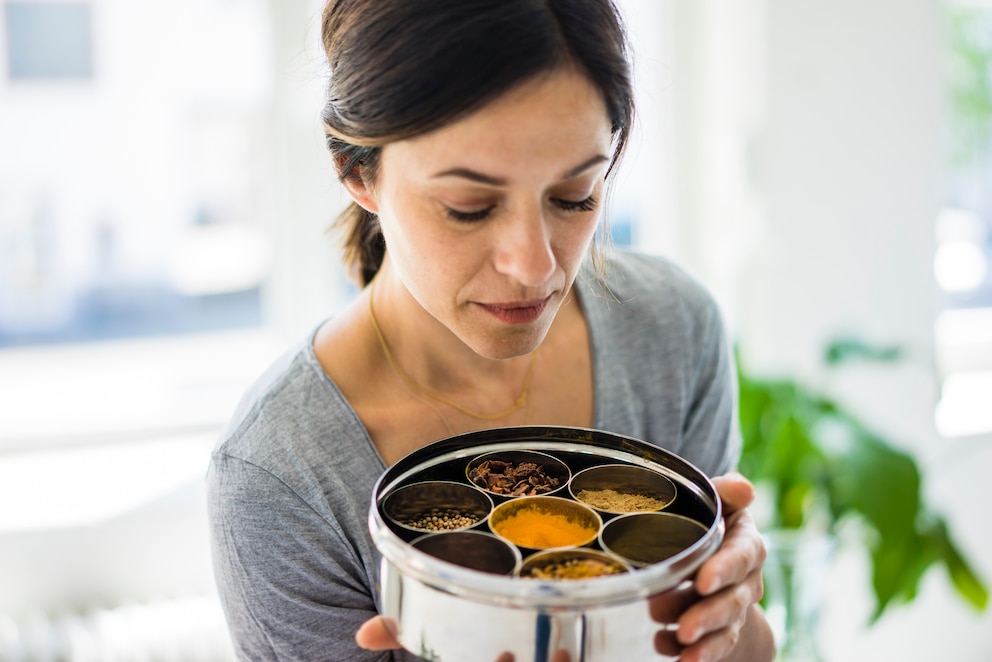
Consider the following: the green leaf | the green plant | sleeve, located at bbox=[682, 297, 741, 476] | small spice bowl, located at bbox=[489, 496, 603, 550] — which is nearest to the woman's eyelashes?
small spice bowl, located at bbox=[489, 496, 603, 550]

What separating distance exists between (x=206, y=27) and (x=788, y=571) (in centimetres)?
168

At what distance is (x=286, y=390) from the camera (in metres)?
0.91

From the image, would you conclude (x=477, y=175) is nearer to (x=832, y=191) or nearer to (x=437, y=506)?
(x=437, y=506)

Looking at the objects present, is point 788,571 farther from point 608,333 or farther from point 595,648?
point 595,648

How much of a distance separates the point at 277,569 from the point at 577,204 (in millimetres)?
461

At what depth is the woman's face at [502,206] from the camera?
69 centimetres

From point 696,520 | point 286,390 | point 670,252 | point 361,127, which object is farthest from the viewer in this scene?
point 670,252

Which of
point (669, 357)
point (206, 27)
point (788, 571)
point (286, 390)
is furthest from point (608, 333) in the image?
point (206, 27)

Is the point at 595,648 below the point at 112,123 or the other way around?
below

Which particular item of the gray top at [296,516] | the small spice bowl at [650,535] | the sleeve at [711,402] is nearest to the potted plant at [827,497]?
the sleeve at [711,402]

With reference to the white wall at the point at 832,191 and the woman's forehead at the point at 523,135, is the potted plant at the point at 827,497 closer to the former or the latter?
the white wall at the point at 832,191

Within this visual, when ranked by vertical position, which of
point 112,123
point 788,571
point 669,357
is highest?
point 112,123

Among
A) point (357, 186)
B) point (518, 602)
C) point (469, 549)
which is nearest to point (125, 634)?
point (357, 186)

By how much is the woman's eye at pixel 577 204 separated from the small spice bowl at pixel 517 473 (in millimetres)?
214
